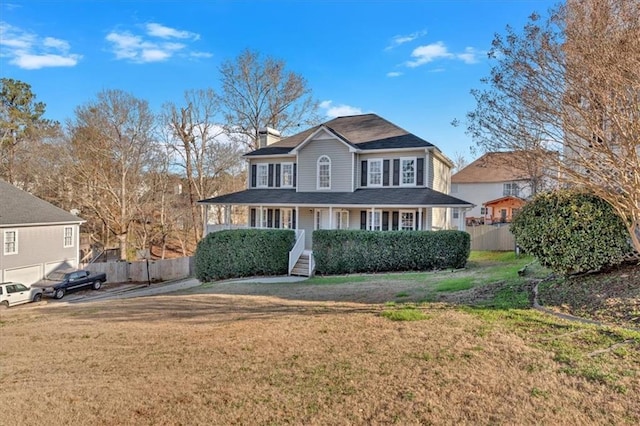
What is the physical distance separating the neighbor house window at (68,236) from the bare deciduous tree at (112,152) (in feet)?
11.9

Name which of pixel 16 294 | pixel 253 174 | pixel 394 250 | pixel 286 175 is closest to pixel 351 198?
pixel 394 250

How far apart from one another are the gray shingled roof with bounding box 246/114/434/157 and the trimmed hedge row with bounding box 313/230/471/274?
18.2 feet

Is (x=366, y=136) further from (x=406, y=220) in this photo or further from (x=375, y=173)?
(x=406, y=220)

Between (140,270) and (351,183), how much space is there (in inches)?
600

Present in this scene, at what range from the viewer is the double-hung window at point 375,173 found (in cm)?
→ 2083

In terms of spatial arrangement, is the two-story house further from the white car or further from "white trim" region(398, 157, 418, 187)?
the white car

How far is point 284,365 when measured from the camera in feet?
16.5

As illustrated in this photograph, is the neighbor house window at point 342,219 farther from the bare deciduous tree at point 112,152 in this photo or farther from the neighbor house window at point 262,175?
the bare deciduous tree at point 112,152

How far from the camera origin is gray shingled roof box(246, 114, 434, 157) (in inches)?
808

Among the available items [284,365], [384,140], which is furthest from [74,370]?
[384,140]

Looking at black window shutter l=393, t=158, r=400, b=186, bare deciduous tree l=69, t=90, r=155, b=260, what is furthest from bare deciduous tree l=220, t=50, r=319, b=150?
black window shutter l=393, t=158, r=400, b=186

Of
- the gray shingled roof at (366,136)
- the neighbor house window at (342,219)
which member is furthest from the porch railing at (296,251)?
the gray shingled roof at (366,136)

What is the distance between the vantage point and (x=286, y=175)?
23125 mm

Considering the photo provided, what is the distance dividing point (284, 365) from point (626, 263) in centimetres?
763
